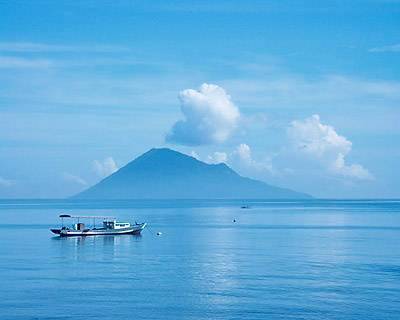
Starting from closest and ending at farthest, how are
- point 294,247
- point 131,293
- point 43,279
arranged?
point 131,293
point 43,279
point 294,247

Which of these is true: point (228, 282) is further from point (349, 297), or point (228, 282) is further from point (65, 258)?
point (65, 258)

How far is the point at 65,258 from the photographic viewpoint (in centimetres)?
7725

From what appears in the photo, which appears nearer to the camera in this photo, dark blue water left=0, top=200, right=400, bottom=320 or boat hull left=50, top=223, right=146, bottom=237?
dark blue water left=0, top=200, right=400, bottom=320

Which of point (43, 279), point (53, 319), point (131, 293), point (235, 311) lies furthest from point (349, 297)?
point (43, 279)

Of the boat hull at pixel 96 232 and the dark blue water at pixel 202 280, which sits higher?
the boat hull at pixel 96 232

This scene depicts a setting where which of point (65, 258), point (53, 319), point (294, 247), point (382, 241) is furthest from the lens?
point (382, 241)

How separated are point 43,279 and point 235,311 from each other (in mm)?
20912

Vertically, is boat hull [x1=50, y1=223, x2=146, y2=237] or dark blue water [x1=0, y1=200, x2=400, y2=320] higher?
boat hull [x1=50, y1=223, x2=146, y2=237]

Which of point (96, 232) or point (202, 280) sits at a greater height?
point (96, 232)

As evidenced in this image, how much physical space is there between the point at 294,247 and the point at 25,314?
5068cm

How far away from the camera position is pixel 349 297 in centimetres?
4978

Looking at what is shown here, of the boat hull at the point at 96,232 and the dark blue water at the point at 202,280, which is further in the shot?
the boat hull at the point at 96,232

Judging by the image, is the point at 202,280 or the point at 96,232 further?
the point at 96,232

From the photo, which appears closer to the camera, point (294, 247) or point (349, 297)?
point (349, 297)
